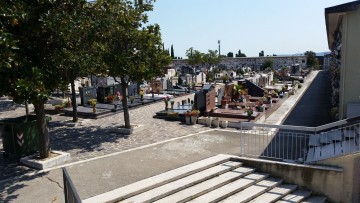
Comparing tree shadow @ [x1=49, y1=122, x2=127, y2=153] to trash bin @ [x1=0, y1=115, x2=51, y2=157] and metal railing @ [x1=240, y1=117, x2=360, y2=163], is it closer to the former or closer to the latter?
trash bin @ [x1=0, y1=115, x2=51, y2=157]

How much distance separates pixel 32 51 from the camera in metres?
9.45

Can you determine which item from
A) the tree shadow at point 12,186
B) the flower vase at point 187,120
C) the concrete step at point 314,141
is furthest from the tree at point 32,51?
the concrete step at point 314,141

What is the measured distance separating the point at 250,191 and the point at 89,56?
22.8ft

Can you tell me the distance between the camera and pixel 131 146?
13.1 metres

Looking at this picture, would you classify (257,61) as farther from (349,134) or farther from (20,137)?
(20,137)

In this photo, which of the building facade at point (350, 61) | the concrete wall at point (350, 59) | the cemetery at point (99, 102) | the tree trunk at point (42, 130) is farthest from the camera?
the cemetery at point (99, 102)

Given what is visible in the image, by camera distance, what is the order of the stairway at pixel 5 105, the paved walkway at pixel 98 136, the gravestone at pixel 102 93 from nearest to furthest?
the paved walkway at pixel 98 136, the gravestone at pixel 102 93, the stairway at pixel 5 105

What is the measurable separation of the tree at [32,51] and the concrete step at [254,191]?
6.04 metres

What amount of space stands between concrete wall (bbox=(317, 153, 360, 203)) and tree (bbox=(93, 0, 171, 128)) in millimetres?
8935

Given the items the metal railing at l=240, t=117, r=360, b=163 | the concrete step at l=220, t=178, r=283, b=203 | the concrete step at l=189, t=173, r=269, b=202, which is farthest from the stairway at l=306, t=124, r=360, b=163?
the concrete step at l=189, t=173, r=269, b=202

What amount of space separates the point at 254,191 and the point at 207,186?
1.36 metres

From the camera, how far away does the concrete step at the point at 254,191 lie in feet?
27.6

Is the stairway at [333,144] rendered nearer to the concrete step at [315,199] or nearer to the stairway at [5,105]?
the concrete step at [315,199]

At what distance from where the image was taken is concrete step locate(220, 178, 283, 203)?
27.6ft
